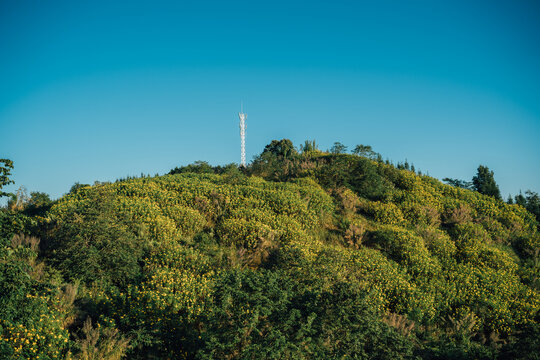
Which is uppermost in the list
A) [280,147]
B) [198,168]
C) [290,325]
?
[280,147]

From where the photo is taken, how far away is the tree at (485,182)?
32306 millimetres

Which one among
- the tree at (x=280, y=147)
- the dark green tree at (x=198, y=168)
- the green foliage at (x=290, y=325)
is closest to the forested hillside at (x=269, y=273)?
the green foliage at (x=290, y=325)

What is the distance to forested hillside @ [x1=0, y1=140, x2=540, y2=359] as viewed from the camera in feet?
23.2

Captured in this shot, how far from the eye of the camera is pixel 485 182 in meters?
34.6

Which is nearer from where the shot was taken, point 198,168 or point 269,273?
point 269,273

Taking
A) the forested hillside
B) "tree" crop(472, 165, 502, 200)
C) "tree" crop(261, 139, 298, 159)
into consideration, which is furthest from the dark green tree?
"tree" crop(472, 165, 502, 200)

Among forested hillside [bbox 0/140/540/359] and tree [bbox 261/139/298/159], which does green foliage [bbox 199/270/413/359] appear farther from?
tree [bbox 261/139/298/159]

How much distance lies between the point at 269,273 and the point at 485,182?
113 feet

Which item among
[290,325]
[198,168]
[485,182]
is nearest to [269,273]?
[290,325]

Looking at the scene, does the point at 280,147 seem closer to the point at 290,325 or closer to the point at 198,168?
the point at 198,168

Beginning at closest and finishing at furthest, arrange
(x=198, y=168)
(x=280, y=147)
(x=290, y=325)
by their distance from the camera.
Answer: (x=290, y=325)
(x=198, y=168)
(x=280, y=147)

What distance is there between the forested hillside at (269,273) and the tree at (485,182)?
9.71 metres

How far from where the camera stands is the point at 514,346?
8.81m

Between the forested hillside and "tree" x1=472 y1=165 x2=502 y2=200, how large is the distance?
971cm
